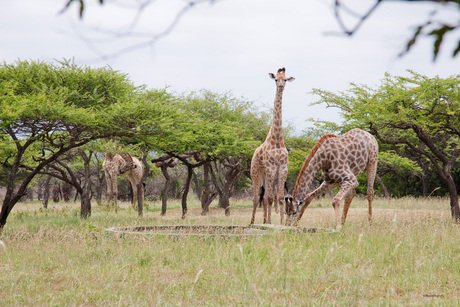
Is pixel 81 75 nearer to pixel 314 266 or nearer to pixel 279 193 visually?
pixel 279 193

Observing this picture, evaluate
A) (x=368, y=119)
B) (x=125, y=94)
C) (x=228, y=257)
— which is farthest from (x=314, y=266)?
(x=125, y=94)

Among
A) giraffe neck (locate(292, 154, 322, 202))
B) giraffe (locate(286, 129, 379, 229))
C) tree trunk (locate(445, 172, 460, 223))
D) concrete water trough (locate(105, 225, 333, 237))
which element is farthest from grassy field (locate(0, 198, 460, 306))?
tree trunk (locate(445, 172, 460, 223))

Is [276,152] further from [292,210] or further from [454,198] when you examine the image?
[454,198]

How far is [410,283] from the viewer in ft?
18.7

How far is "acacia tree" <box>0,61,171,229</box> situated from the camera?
1157cm

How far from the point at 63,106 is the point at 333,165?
6.68 metres

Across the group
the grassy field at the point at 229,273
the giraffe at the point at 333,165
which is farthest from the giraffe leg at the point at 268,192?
the grassy field at the point at 229,273

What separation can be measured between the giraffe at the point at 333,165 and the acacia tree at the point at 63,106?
14.0 feet

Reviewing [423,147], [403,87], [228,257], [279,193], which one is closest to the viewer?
[228,257]

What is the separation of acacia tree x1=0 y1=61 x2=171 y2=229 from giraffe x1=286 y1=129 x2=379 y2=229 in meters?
4.27

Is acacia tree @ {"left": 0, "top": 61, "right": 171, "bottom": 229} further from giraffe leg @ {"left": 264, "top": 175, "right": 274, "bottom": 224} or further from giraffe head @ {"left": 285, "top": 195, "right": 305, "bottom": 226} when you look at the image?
giraffe head @ {"left": 285, "top": 195, "right": 305, "bottom": 226}

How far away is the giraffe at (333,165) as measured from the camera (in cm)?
Answer: 1122

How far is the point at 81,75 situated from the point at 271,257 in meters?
8.77

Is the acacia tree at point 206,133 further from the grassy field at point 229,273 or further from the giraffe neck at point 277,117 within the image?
the grassy field at point 229,273
